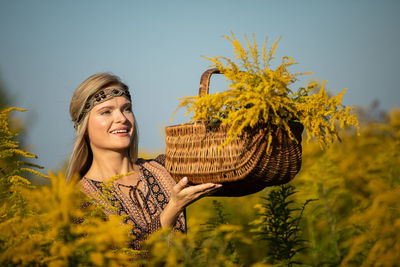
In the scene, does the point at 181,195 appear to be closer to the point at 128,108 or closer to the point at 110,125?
the point at 110,125

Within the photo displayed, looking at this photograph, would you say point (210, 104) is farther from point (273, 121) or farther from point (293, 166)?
point (293, 166)

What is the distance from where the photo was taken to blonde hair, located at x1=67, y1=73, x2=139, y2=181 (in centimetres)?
268

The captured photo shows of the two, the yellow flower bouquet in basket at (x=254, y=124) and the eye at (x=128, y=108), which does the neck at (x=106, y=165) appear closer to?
the eye at (x=128, y=108)

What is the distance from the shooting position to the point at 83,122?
2707mm

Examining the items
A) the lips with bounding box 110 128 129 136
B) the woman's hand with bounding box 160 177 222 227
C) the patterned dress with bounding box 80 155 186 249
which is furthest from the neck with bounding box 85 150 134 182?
the woman's hand with bounding box 160 177 222 227

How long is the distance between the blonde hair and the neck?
114 mm

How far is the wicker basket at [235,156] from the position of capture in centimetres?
191

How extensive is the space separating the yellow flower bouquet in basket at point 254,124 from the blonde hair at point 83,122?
981mm

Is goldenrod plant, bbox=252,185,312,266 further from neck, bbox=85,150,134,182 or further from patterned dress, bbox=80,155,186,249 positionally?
neck, bbox=85,150,134,182

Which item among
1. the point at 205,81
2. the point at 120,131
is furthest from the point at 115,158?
the point at 205,81

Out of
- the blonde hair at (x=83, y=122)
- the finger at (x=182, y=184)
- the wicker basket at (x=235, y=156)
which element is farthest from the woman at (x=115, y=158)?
the wicker basket at (x=235, y=156)

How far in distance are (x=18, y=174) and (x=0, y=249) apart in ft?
2.70

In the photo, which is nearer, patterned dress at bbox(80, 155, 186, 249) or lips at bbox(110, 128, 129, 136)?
patterned dress at bbox(80, 155, 186, 249)

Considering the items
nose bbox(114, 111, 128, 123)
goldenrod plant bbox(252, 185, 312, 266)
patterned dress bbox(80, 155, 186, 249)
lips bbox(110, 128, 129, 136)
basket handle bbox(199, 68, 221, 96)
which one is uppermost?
basket handle bbox(199, 68, 221, 96)
